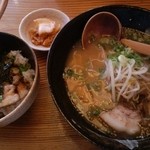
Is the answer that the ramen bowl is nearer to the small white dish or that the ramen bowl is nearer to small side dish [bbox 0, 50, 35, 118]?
Answer: small side dish [bbox 0, 50, 35, 118]

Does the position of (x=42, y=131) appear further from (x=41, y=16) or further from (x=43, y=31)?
(x=41, y=16)

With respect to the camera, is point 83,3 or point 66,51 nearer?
point 66,51

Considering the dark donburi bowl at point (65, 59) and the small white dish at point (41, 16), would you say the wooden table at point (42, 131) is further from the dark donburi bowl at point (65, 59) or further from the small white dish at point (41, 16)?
the small white dish at point (41, 16)

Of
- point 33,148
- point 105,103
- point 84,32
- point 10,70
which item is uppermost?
point 84,32

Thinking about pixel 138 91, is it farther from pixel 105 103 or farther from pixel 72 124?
pixel 72 124

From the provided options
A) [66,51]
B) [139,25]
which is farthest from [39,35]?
[139,25]

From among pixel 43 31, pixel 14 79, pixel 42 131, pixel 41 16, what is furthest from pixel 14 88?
pixel 41 16
